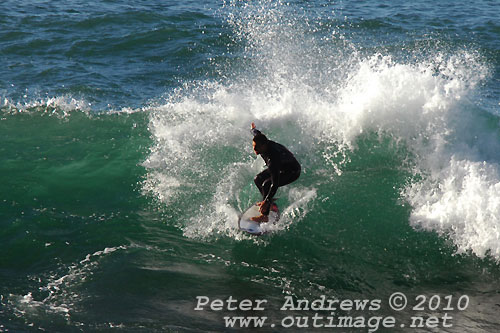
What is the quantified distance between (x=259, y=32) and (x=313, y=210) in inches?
402

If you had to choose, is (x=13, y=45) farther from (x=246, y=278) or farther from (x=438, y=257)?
(x=438, y=257)

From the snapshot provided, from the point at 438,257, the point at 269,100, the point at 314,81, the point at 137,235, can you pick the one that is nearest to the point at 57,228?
the point at 137,235

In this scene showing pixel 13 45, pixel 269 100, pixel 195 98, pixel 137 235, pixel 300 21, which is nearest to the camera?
pixel 137 235

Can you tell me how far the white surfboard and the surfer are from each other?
0.28 ft

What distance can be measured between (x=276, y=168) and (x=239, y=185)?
73.9 inches

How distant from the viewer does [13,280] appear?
7719mm

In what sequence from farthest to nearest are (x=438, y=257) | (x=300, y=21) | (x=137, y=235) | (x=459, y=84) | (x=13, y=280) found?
(x=300, y=21)
(x=459, y=84)
(x=137, y=235)
(x=438, y=257)
(x=13, y=280)

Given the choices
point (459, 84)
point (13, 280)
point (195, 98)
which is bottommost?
point (13, 280)

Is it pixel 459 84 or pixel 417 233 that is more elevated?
pixel 459 84

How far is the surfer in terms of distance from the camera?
26.5 ft
